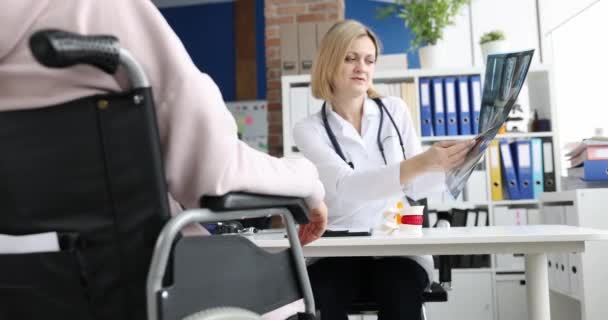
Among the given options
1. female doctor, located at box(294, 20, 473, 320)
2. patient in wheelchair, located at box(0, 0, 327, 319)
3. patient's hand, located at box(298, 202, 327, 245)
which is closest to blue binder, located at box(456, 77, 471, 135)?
female doctor, located at box(294, 20, 473, 320)

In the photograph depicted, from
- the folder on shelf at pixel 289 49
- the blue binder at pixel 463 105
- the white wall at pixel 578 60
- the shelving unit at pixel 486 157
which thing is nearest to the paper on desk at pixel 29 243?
the shelving unit at pixel 486 157

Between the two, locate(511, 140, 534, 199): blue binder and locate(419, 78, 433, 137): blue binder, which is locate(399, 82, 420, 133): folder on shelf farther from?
locate(511, 140, 534, 199): blue binder

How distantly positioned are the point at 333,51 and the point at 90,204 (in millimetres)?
1606

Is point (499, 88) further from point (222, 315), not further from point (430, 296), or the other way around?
point (222, 315)

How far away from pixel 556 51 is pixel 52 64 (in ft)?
16.5

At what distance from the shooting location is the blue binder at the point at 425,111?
384 cm

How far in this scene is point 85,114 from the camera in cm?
75

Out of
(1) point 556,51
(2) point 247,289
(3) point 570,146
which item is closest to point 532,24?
(1) point 556,51

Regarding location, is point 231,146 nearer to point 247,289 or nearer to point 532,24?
point 247,289

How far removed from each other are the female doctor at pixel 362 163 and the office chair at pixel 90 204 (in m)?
0.99

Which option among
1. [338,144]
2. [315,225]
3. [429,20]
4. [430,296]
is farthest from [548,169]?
[315,225]

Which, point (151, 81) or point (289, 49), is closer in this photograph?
point (151, 81)

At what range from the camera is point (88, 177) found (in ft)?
2.52

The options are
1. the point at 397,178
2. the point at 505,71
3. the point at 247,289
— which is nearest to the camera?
the point at 247,289
